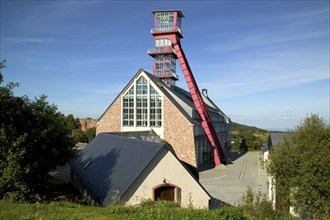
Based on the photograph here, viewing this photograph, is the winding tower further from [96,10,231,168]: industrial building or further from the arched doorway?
the arched doorway

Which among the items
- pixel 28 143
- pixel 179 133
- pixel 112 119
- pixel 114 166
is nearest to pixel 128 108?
pixel 112 119

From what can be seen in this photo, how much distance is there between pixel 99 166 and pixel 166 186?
4.93 meters

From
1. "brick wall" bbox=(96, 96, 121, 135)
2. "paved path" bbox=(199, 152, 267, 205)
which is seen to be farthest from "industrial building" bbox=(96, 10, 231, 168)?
"paved path" bbox=(199, 152, 267, 205)

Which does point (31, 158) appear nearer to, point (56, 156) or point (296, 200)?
point (56, 156)

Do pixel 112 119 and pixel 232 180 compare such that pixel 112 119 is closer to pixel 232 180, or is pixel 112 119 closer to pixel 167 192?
pixel 232 180

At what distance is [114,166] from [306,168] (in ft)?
31.4

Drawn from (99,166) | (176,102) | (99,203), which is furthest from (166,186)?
(176,102)

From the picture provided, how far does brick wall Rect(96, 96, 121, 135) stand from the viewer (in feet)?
115

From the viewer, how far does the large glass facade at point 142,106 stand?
3309 cm

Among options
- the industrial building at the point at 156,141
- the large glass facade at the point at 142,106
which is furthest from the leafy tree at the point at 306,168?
the large glass facade at the point at 142,106

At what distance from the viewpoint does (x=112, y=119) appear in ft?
115

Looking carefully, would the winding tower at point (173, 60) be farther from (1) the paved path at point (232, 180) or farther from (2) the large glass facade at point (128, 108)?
(2) the large glass facade at point (128, 108)

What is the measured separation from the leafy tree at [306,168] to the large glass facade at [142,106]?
19566 millimetres

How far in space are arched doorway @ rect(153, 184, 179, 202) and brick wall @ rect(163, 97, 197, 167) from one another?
16399 millimetres
